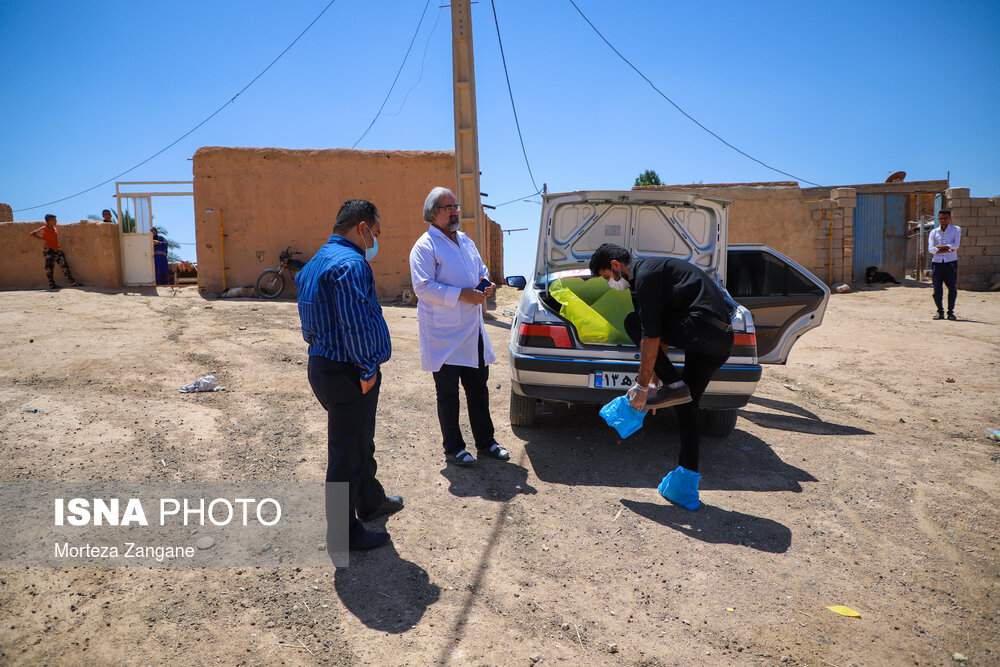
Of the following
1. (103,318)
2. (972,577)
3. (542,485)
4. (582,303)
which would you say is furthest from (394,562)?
(103,318)

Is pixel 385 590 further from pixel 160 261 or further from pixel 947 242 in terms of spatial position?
pixel 160 261

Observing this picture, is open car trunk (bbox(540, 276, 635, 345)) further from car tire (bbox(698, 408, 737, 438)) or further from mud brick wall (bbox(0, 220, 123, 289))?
mud brick wall (bbox(0, 220, 123, 289))

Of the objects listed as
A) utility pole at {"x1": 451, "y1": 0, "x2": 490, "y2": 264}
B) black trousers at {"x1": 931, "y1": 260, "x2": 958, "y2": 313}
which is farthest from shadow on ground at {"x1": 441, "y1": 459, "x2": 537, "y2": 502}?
black trousers at {"x1": 931, "y1": 260, "x2": 958, "y2": 313}

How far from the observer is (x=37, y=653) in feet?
7.67

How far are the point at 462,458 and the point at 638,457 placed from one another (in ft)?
4.39

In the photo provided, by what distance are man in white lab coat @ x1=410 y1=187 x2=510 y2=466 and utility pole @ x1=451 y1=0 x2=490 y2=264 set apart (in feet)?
21.8

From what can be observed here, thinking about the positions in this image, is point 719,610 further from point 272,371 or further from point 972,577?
point 272,371

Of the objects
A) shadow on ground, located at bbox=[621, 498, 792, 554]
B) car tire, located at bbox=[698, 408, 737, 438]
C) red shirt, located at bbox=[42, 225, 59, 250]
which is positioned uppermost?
red shirt, located at bbox=[42, 225, 59, 250]

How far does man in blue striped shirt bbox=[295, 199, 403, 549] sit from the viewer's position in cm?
277

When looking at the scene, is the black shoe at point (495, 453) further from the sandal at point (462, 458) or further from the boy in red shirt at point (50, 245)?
the boy in red shirt at point (50, 245)

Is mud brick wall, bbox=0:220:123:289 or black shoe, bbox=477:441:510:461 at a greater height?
mud brick wall, bbox=0:220:123:289

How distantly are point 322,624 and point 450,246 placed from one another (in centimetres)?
244

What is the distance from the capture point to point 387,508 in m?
3.51

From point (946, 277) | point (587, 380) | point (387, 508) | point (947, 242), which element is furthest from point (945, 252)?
point (387, 508)
